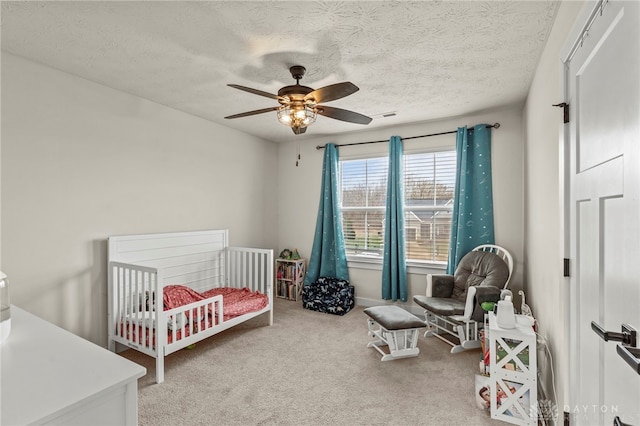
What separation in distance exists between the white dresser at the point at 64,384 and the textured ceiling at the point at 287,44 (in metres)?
1.71

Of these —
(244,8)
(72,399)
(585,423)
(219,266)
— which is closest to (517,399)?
(585,423)

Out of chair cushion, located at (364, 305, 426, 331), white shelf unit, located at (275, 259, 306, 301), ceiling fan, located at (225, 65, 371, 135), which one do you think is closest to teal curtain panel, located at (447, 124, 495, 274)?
chair cushion, located at (364, 305, 426, 331)


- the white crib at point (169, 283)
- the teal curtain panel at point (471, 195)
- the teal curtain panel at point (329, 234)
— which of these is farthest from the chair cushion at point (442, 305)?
the white crib at point (169, 283)

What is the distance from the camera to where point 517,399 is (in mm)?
1928

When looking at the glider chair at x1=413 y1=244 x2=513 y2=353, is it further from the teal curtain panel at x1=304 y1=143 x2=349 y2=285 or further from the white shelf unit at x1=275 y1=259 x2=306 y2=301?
the white shelf unit at x1=275 y1=259 x2=306 y2=301

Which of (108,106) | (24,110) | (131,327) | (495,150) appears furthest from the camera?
(495,150)

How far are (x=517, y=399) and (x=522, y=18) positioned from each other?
2260mm

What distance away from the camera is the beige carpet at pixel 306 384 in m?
1.99

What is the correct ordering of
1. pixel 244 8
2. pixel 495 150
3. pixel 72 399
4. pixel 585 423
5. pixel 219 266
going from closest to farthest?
pixel 72 399 → pixel 585 423 → pixel 244 8 → pixel 495 150 → pixel 219 266

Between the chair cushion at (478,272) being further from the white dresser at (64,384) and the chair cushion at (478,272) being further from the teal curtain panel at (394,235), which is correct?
the white dresser at (64,384)

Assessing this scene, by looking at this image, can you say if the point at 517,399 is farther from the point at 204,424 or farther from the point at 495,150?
the point at 495,150

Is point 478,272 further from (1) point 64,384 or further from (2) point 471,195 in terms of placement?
(1) point 64,384

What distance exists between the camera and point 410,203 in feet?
13.4

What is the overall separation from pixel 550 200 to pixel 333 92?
152 cm
